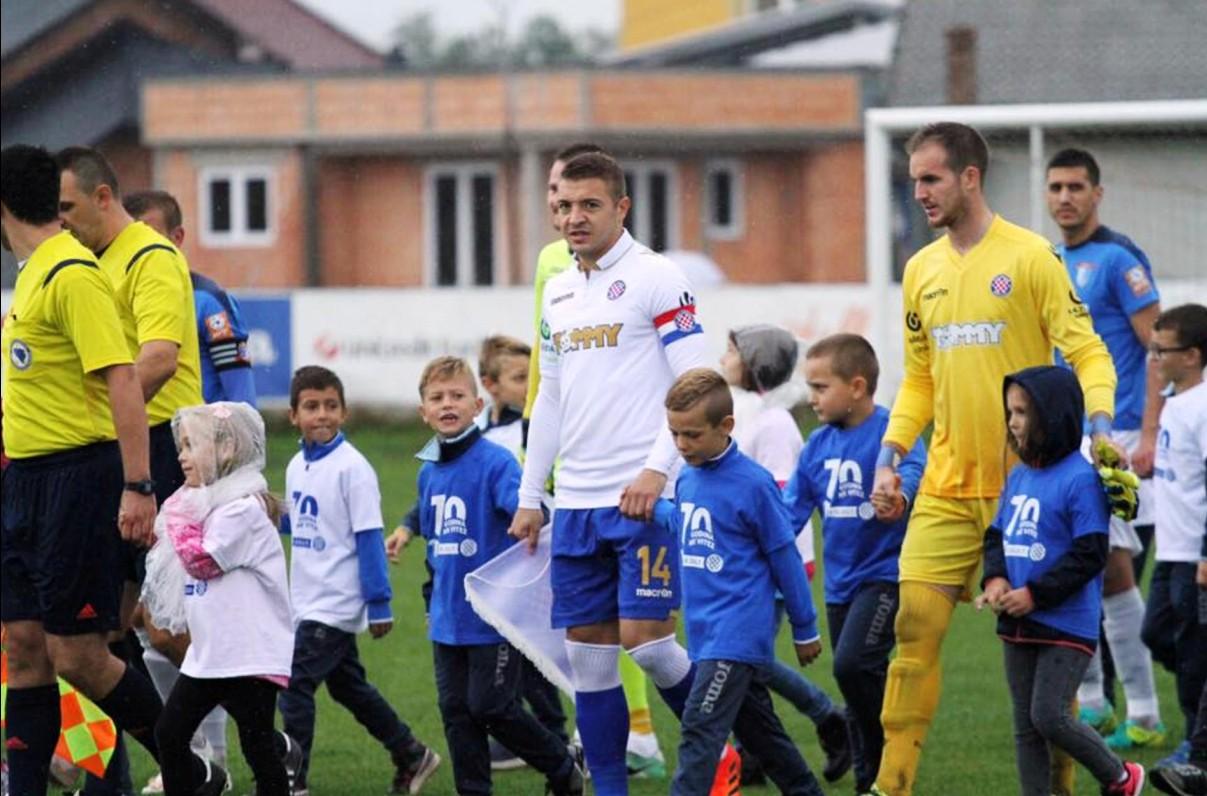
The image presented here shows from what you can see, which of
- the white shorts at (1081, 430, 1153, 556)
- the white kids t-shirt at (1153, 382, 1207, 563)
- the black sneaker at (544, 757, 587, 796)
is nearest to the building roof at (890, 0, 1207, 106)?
the white shorts at (1081, 430, 1153, 556)

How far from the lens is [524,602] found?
25.1 feet

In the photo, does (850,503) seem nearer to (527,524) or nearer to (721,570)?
(721,570)

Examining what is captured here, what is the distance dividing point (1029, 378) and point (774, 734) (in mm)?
1404

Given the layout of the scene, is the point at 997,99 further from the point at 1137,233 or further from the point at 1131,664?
the point at 1131,664

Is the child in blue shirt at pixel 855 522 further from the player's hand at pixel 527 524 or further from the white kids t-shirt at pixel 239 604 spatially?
the white kids t-shirt at pixel 239 604

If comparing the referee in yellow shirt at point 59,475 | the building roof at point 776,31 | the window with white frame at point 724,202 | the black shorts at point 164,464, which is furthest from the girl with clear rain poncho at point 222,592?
the building roof at point 776,31

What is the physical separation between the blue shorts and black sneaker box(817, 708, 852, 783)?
1529mm

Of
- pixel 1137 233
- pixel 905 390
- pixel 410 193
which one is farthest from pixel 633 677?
pixel 410 193

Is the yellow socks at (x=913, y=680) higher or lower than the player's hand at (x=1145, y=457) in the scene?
lower

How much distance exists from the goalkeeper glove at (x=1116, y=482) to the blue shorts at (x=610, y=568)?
1.33 m

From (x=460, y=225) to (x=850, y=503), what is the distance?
34.7m

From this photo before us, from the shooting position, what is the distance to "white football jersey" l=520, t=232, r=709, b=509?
24.0 feet

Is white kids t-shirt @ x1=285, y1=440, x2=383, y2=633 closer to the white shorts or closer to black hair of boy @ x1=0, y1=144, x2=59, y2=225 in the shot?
black hair of boy @ x1=0, y1=144, x2=59, y2=225

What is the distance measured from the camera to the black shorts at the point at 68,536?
727 centimetres
